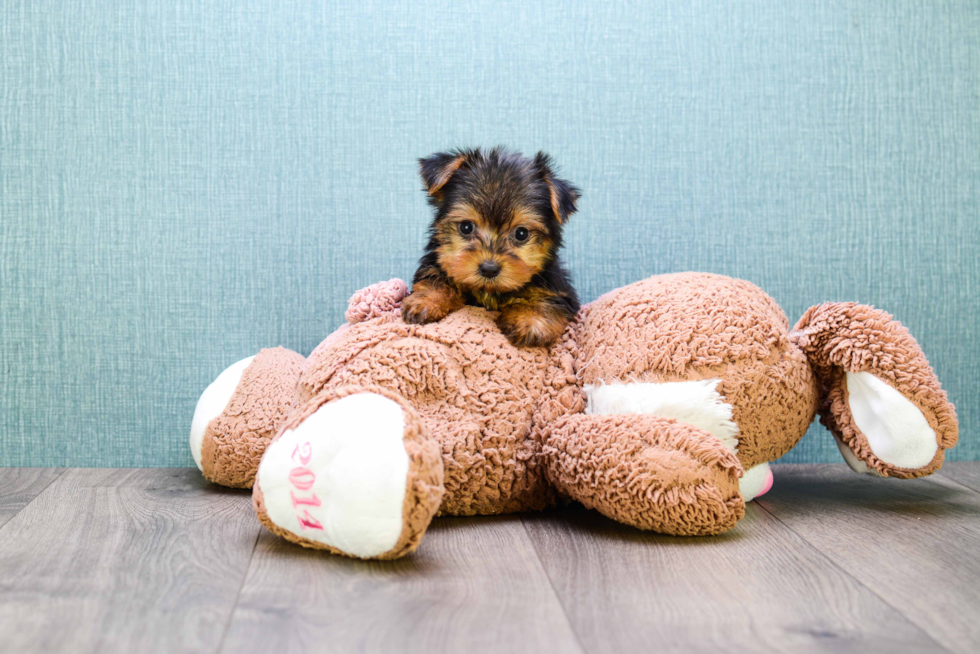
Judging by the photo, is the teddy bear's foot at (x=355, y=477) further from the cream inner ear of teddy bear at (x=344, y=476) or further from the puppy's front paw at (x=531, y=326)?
the puppy's front paw at (x=531, y=326)

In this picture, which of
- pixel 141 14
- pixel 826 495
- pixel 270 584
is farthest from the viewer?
pixel 141 14

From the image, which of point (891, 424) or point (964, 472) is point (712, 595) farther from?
point (964, 472)

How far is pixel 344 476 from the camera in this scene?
131cm

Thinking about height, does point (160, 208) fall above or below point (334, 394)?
above

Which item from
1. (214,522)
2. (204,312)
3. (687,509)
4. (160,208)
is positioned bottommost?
→ (214,522)

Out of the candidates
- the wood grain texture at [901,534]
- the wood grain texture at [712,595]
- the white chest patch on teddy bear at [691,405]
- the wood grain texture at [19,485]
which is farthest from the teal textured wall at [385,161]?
the wood grain texture at [712,595]

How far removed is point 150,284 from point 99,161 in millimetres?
389

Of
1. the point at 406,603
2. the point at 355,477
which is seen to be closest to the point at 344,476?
the point at 355,477

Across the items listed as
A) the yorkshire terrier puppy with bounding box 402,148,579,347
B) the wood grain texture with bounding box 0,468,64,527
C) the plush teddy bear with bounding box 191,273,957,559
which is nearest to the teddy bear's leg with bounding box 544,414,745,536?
the plush teddy bear with bounding box 191,273,957,559

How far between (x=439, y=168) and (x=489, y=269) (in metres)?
0.29

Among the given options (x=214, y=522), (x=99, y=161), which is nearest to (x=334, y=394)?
(x=214, y=522)

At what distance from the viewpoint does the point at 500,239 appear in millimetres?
1715

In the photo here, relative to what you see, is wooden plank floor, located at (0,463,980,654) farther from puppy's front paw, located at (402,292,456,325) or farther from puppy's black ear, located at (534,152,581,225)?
puppy's black ear, located at (534,152,581,225)

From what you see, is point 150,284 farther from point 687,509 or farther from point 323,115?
point 687,509
